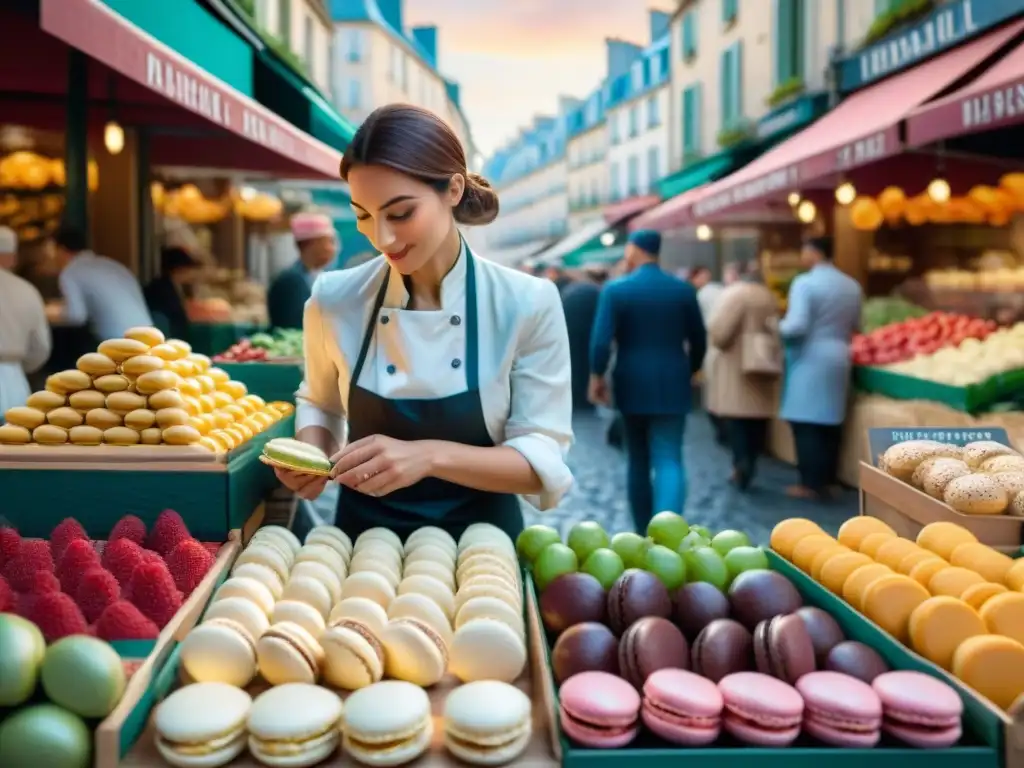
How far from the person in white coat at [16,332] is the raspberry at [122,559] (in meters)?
4.45

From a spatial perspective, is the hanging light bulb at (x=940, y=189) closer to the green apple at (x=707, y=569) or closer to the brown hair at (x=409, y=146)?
the brown hair at (x=409, y=146)

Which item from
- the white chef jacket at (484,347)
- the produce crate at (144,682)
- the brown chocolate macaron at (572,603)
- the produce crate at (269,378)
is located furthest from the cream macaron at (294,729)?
the produce crate at (269,378)

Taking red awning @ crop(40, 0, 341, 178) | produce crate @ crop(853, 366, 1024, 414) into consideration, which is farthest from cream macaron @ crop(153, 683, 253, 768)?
produce crate @ crop(853, 366, 1024, 414)

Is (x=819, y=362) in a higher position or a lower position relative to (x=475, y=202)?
lower

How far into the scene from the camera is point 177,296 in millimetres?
9188

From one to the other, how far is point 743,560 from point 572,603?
1.71 feet

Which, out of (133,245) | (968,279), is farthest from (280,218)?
(968,279)

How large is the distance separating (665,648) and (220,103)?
5.63 m

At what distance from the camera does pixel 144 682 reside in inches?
68.2

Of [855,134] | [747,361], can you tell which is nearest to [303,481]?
[747,361]

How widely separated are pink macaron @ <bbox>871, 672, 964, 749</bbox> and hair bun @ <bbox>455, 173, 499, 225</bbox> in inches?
61.4

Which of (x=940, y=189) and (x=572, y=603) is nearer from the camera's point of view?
(x=572, y=603)

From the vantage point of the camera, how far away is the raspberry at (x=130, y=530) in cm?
245

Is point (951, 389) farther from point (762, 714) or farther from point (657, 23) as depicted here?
point (657, 23)
